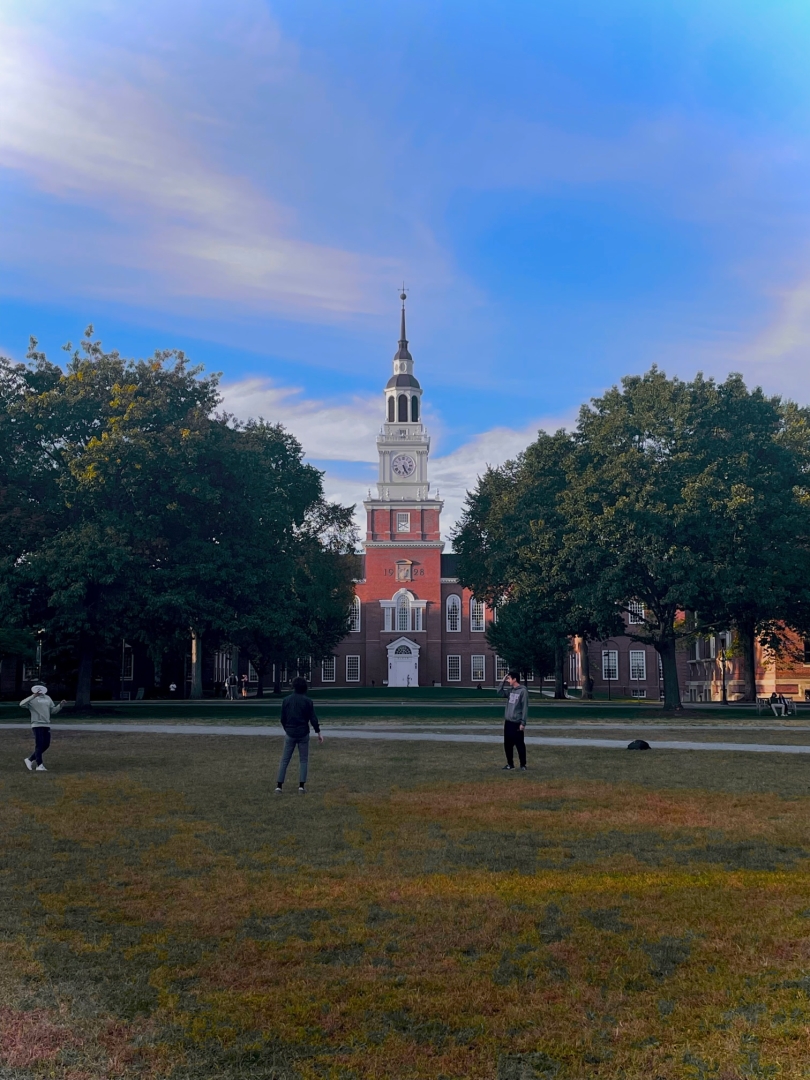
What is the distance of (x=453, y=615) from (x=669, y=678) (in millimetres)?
52230

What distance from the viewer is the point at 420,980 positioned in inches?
227

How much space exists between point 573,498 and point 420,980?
34296 millimetres

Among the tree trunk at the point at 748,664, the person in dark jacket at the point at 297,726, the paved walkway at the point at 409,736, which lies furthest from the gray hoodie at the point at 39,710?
the tree trunk at the point at 748,664

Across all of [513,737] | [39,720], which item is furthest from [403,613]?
[39,720]

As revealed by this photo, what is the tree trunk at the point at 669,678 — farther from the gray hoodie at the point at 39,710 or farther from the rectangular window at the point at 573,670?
the rectangular window at the point at 573,670

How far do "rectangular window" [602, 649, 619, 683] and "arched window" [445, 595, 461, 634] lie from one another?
45.4 ft

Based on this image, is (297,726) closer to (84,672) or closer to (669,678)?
(84,672)

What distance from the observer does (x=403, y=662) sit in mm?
90812

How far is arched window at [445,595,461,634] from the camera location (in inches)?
3671

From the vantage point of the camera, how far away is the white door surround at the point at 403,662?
90.6 m

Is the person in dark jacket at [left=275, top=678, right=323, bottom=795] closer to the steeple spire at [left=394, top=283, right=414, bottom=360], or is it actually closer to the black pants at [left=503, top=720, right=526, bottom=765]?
the black pants at [left=503, top=720, right=526, bottom=765]

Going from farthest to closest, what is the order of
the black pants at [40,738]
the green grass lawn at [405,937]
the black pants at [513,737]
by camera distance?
the black pants at [513,737]
the black pants at [40,738]
the green grass lawn at [405,937]

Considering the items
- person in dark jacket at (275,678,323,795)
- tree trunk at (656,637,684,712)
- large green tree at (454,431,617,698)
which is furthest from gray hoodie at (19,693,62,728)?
tree trunk at (656,637,684,712)

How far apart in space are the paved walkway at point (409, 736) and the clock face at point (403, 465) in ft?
201
